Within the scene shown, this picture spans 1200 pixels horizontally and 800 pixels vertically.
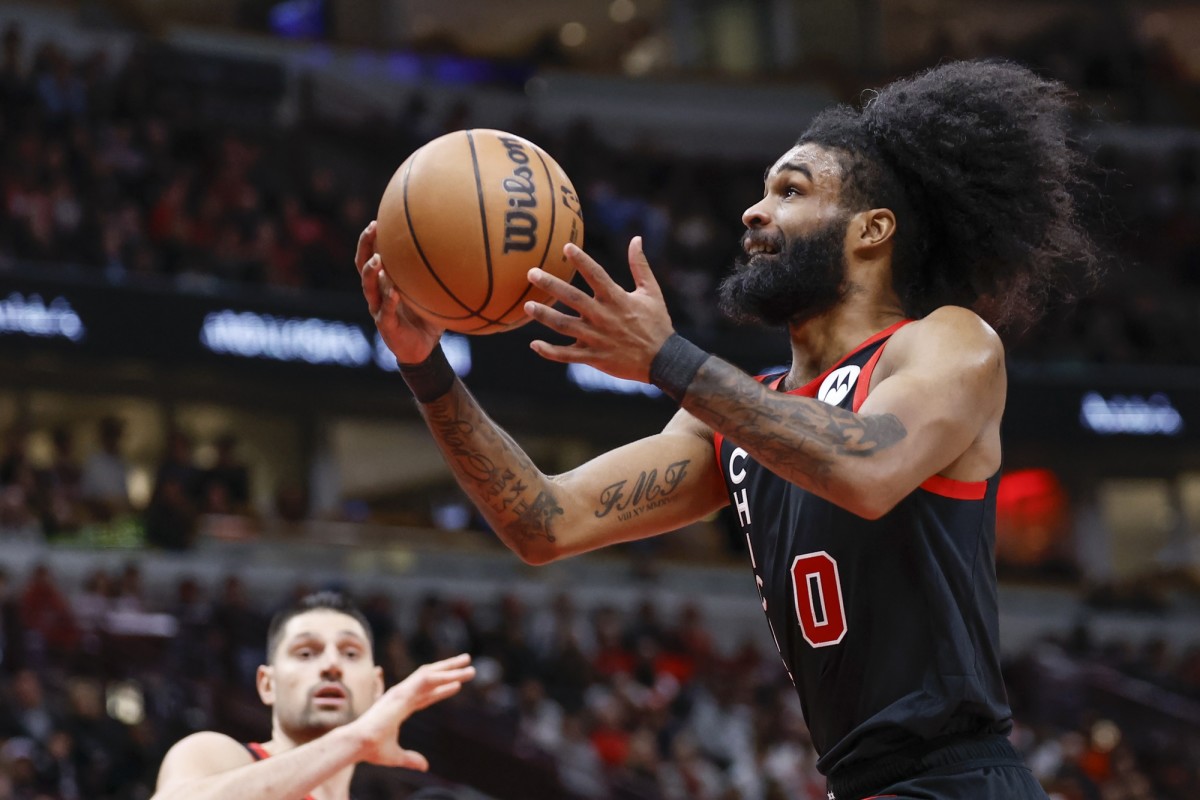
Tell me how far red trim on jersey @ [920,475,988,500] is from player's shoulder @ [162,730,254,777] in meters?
2.46

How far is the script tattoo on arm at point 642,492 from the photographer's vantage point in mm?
3658

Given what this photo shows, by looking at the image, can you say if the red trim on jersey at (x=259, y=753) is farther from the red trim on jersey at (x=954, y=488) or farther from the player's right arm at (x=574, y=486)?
the red trim on jersey at (x=954, y=488)

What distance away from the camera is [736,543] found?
1988 centimetres

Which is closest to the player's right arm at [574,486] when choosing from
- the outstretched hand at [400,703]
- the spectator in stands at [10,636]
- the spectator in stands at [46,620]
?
the outstretched hand at [400,703]

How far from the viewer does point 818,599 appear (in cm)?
313

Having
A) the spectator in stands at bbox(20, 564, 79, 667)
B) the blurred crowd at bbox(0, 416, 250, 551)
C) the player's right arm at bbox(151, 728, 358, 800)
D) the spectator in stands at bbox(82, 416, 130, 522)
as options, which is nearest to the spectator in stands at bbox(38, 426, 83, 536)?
the blurred crowd at bbox(0, 416, 250, 551)

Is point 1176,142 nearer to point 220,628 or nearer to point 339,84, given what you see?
point 339,84

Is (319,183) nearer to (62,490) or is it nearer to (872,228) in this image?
(62,490)

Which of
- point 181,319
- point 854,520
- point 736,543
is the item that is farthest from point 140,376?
point 854,520

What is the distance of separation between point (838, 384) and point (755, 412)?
1.40 ft

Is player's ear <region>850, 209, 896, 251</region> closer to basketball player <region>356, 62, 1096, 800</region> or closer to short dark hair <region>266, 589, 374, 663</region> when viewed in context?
basketball player <region>356, 62, 1096, 800</region>

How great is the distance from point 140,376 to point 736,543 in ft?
25.0

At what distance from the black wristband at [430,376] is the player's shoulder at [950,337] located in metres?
1.00

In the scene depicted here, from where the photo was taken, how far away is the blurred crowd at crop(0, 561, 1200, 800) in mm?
9742
